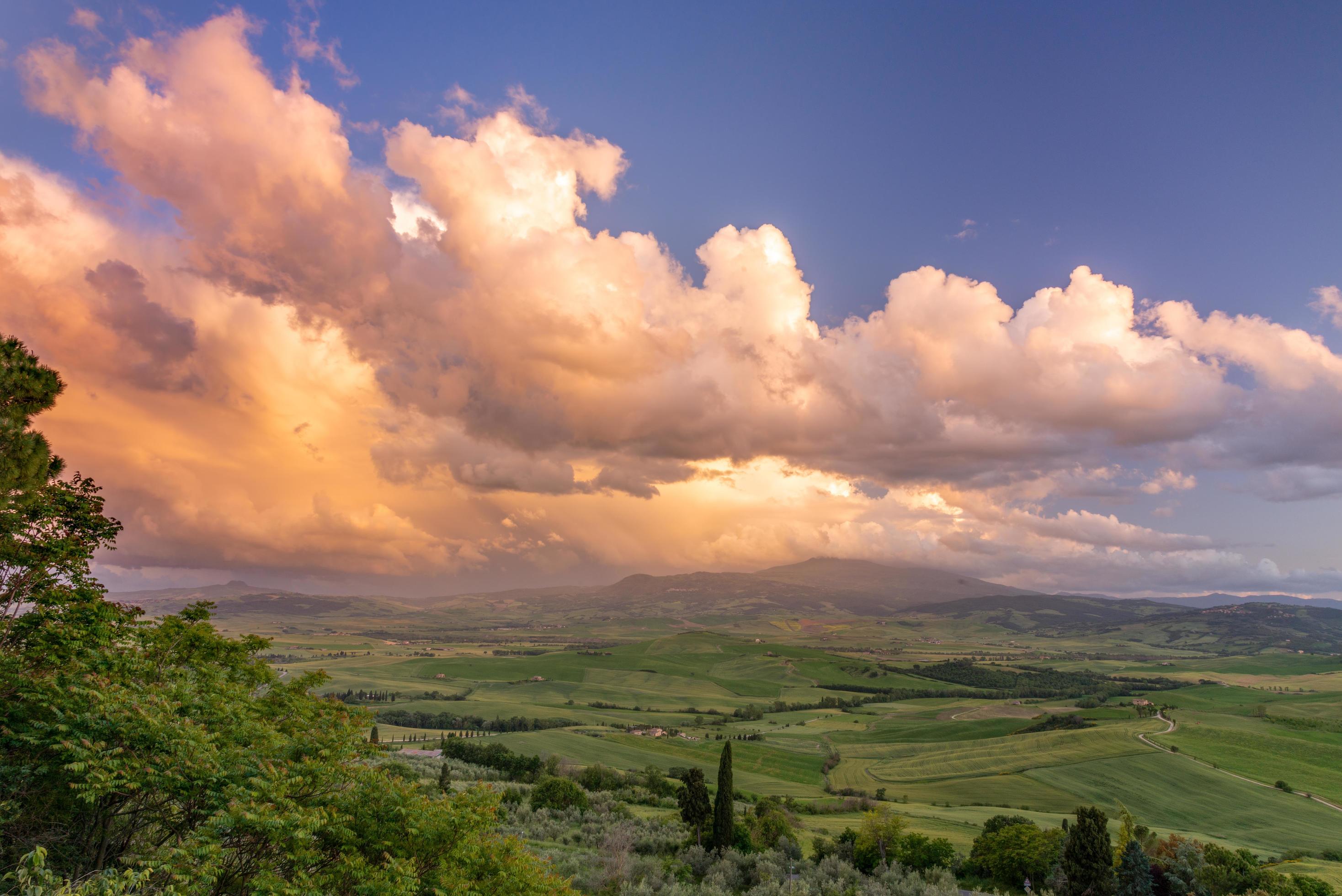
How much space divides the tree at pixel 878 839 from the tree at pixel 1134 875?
53.6ft

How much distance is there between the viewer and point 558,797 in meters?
65.2

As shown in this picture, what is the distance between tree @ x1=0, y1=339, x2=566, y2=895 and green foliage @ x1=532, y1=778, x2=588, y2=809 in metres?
46.0

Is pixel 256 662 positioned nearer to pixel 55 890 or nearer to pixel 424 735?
pixel 55 890

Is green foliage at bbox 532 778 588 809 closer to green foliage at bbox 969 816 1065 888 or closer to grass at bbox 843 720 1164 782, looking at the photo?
green foliage at bbox 969 816 1065 888

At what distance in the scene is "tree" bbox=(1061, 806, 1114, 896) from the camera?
4772 centimetres

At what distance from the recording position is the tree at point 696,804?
53.2 m

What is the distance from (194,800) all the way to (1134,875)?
202 feet

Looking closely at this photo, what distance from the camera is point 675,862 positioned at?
4328 centimetres

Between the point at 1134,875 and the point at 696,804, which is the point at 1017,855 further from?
the point at 696,804

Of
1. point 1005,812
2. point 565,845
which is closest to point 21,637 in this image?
point 565,845

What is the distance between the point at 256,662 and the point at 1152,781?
131995mm

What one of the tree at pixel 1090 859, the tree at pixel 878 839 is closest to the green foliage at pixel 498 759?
the tree at pixel 878 839

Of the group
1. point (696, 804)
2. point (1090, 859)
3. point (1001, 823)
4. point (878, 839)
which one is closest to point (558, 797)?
point (696, 804)

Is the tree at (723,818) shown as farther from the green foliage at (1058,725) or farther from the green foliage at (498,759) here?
the green foliage at (1058,725)
